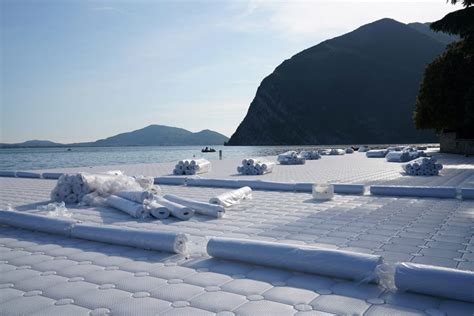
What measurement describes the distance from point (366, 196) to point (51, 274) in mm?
6356

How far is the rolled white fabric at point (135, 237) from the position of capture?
3.99m

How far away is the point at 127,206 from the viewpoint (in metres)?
6.32

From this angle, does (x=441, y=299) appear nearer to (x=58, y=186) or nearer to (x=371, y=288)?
(x=371, y=288)

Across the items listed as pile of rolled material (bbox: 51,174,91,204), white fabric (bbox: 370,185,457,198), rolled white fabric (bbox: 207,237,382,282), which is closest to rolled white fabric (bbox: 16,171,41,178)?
pile of rolled material (bbox: 51,174,91,204)

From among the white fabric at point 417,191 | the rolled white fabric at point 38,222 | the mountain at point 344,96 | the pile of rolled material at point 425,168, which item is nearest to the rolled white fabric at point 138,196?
the rolled white fabric at point 38,222

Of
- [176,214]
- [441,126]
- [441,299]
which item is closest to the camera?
[441,299]

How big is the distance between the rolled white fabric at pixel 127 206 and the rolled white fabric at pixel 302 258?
2.58 meters

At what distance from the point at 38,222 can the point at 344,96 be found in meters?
109

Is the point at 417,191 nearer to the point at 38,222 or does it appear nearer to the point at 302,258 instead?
the point at 302,258

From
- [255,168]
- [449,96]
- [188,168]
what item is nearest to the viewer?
[255,168]

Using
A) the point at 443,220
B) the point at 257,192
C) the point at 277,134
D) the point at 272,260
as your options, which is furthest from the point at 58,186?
the point at 277,134

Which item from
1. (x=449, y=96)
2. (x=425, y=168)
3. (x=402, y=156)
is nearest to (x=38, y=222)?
(x=425, y=168)

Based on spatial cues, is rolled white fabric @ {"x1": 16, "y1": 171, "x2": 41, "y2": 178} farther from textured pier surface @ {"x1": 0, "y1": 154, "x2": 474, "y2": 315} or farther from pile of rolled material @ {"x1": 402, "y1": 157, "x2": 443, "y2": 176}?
pile of rolled material @ {"x1": 402, "y1": 157, "x2": 443, "y2": 176}

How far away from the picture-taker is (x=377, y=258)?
3193 mm
